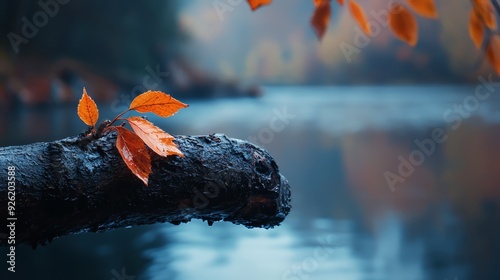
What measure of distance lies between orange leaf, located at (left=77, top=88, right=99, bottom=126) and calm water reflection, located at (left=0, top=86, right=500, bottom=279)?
3.39 ft

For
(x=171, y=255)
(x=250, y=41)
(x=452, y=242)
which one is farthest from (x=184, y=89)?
(x=452, y=242)

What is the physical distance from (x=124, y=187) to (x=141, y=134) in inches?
1.3

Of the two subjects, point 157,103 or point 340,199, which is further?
point 340,199

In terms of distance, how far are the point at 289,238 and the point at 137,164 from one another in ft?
4.00

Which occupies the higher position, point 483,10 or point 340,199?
point 483,10

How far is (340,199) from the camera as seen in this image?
161 centimetres

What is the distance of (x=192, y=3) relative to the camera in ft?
5.42

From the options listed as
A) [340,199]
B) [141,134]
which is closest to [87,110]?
[141,134]

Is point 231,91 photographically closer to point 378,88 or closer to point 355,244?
point 378,88

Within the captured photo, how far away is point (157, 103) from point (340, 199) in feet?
4.53

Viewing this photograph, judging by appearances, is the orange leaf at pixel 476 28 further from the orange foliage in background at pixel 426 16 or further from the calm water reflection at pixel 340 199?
the calm water reflection at pixel 340 199

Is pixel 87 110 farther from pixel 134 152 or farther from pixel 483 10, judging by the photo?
pixel 483 10

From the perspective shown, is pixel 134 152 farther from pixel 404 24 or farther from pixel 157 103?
pixel 404 24

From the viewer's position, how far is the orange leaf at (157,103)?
0.96 ft
